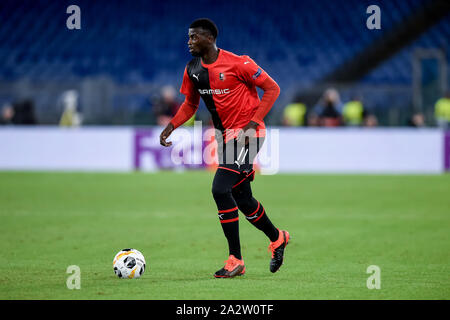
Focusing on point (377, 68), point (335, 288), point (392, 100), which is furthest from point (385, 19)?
point (335, 288)

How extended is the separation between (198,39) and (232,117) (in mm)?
789

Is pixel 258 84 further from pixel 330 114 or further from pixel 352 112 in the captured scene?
pixel 352 112

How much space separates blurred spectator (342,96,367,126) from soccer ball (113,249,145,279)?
18.1m

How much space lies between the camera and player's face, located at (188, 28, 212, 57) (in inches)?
A: 252

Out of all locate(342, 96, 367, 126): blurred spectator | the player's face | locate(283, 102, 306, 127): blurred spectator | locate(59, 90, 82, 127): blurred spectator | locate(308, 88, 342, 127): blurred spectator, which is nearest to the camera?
the player's face

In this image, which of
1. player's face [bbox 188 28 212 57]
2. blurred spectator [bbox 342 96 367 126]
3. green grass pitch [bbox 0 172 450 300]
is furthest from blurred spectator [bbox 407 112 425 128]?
player's face [bbox 188 28 212 57]

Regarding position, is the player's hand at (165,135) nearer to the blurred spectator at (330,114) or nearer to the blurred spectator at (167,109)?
the blurred spectator at (167,109)

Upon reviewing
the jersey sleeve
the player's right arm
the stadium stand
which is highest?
the stadium stand

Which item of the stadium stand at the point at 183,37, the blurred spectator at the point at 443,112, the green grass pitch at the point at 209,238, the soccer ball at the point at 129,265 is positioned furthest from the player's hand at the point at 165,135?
the stadium stand at the point at 183,37

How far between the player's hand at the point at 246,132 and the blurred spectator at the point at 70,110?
1919 centimetres

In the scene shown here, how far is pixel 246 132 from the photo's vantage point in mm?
6434

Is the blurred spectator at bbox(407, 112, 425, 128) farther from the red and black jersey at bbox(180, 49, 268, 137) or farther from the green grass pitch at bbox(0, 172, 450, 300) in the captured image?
the red and black jersey at bbox(180, 49, 268, 137)

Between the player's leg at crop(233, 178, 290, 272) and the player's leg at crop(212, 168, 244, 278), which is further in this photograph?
the player's leg at crop(233, 178, 290, 272)

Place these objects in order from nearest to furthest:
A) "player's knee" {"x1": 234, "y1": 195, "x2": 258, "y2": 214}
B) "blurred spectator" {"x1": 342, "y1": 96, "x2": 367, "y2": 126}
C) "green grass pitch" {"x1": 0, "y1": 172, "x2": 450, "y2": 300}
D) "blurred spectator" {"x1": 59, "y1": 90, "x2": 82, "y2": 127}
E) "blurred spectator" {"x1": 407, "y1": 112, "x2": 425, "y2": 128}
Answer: "green grass pitch" {"x1": 0, "y1": 172, "x2": 450, "y2": 300} < "player's knee" {"x1": 234, "y1": 195, "x2": 258, "y2": 214} < "blurred spectator" {"x1": 407, "y1": 112, "x2": 425, "y2": 128} < "blurred spectator" {"x1": 342, "y1": 96, "x2": 367, "y2": 126} < "blurred spectator" {"x1": 59, "y1": 90, "x2": 82, "y2": 127}
